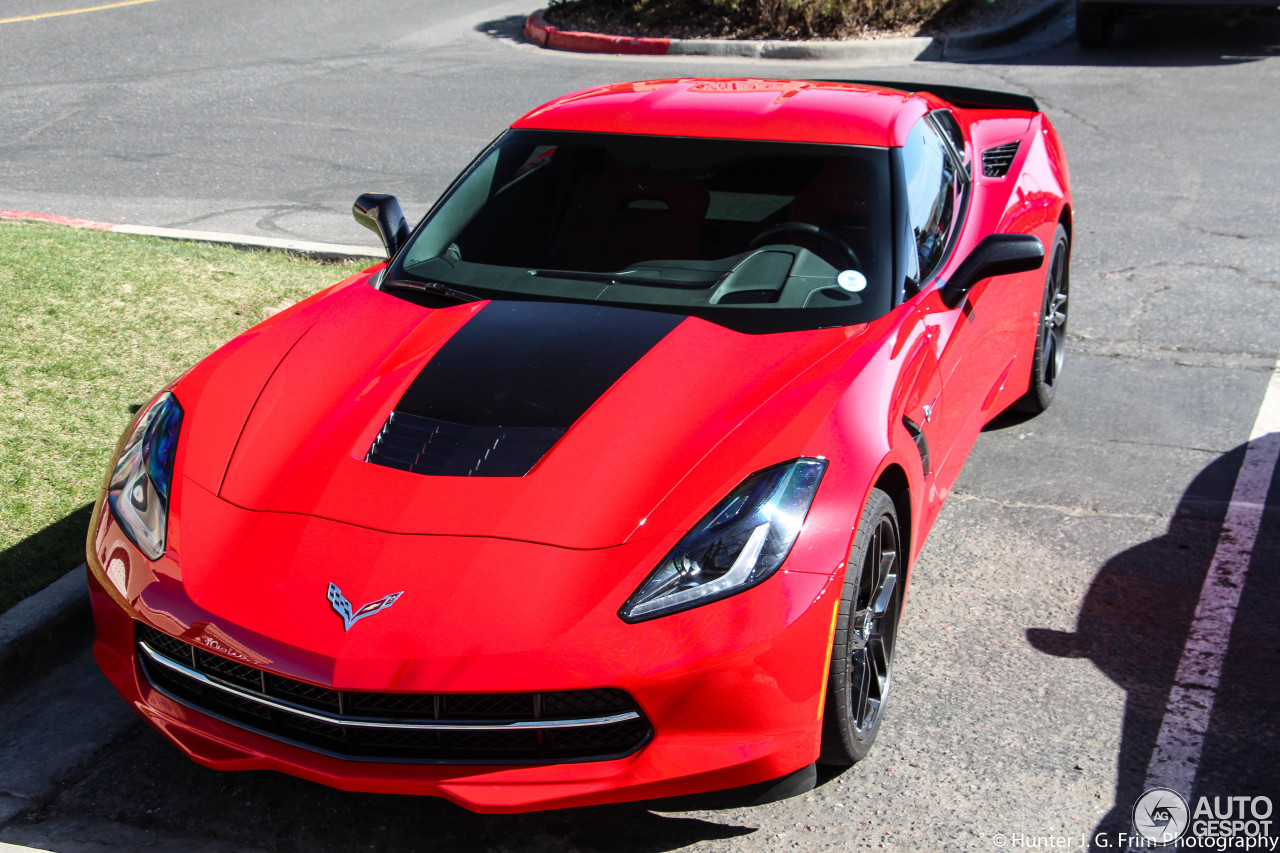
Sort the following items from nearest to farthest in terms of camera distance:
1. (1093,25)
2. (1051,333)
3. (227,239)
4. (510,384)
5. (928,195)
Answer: (510,384) < (928,195) < (1051,333) < (227,239) < (1093,25)

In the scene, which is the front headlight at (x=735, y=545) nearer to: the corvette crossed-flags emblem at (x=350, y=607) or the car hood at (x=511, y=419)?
the car hood at (x=511, y=419)

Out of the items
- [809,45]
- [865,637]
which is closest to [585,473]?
[865,637]

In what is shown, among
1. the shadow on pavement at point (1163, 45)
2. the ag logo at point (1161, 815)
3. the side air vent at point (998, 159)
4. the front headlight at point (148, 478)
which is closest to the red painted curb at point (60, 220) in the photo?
the front headlight at point (148, 478)

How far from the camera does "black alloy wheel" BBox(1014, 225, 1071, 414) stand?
5.06m

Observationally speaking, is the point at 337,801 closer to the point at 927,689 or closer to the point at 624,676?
the point at 624,676

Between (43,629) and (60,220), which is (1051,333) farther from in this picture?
(60,220)

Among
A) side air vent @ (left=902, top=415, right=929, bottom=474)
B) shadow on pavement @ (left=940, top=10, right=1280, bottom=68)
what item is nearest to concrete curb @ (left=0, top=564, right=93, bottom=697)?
side air vent @ (left=902, top=415, right=929, bottom=474)

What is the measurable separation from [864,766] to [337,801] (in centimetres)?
135

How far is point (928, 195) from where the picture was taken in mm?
4023

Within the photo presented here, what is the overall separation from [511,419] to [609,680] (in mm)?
847

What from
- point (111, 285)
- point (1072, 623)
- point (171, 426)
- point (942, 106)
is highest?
point (942, 106)

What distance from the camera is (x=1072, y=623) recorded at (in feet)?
12.3

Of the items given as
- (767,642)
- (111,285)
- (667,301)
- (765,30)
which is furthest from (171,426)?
(765,30)

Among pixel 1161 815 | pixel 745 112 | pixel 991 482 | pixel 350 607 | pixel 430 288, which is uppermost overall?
pixel 745 112
